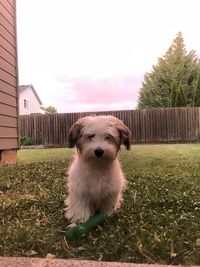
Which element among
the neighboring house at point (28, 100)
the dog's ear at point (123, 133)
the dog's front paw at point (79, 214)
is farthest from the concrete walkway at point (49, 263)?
the neighboring house at point (28, 100)

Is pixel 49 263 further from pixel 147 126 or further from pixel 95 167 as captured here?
pixel 147 126

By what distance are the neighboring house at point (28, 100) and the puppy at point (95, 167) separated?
4312 cm

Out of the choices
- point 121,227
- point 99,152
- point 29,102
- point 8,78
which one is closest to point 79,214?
point 121,227

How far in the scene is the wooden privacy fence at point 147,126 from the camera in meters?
22.4

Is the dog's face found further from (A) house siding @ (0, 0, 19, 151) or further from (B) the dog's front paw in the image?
(A) house siding @ (0, 0, 19, 151)

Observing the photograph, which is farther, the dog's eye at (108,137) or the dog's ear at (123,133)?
A: the dog's ear at (123,133)

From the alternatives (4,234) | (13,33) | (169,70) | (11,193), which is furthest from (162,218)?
(169,70)

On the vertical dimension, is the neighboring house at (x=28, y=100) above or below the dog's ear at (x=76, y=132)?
above

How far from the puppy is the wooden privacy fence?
1874 cm

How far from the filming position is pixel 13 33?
11078mm

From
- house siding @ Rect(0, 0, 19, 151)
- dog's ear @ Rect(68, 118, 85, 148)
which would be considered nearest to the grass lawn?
dog's ear @ Rect(68, 118, 85, 148)

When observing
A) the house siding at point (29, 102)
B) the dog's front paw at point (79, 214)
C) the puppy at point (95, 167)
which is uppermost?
the house siding at point (29, 102)

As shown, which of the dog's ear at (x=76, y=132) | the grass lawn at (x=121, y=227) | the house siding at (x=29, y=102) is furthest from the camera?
the house siding at (x=29, y=102)

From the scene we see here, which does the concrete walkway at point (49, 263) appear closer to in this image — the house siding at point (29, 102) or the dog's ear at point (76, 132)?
the dog's ear at point (76, 132)
